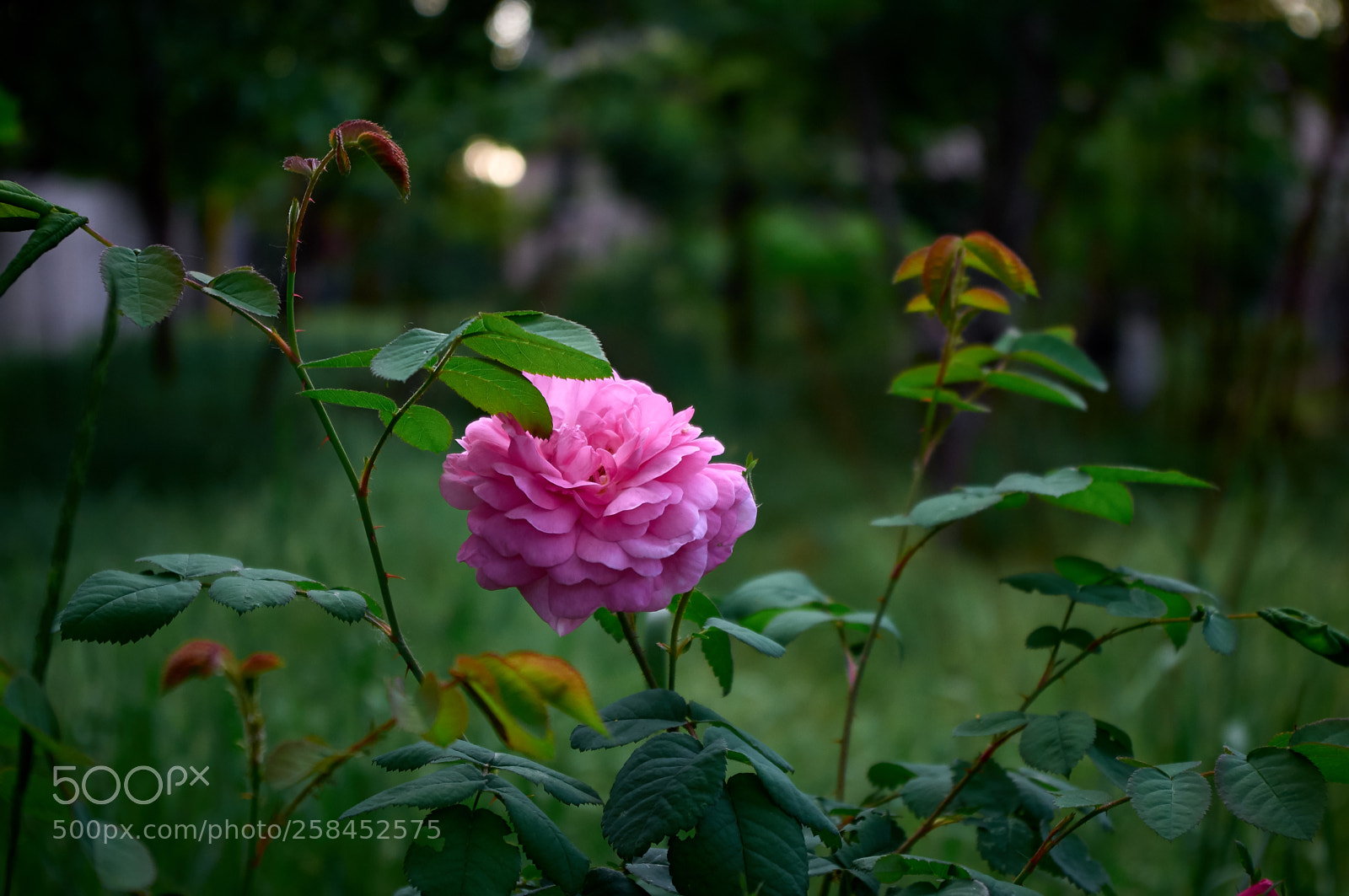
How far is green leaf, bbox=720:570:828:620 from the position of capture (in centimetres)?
60

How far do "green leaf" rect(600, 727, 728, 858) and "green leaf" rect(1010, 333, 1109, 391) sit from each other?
1.16ft

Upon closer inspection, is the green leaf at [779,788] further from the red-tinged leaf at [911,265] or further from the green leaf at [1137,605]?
the red-tinged leaf at [911,265]

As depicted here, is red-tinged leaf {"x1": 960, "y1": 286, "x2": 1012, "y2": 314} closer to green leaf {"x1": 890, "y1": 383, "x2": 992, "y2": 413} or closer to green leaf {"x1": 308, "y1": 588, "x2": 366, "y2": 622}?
green leaf {"x1": 890, "y1": 383, "x2": 992, "y2": 413}

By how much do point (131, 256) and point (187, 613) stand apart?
136cm

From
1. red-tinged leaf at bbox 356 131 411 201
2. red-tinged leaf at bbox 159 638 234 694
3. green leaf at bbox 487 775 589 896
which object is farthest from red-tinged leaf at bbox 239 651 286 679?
red-tinged leaf at bbox 356 131 411 201

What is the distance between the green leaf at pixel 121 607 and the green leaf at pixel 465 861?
151 mm

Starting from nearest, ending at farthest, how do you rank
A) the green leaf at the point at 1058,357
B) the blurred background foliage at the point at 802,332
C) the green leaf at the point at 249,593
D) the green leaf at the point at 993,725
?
the green leaf at the point at 249,593
the green leaf at the point at 993,725
the green leaf at the point at 1058,357
the blurred background foliage at the point at 802,332

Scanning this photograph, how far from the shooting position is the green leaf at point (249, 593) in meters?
0.39

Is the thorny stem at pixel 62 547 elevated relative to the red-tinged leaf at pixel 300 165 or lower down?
lower down

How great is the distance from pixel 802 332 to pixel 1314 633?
5.67m

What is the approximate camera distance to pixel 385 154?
1.33ft

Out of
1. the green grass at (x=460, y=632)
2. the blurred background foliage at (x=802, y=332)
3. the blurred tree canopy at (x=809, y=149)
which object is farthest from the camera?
the blurred tree canopy at (x=809, y=149)

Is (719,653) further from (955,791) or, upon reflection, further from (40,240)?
(40,240)

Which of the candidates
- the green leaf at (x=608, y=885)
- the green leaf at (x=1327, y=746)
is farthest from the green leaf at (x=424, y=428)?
the green leaf at (x=1327, y=746)
